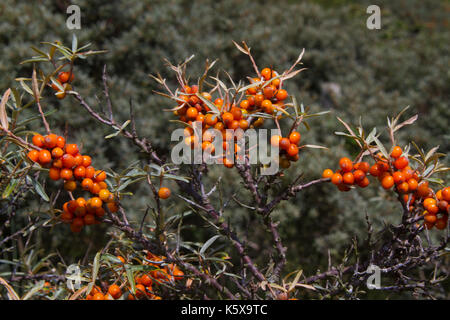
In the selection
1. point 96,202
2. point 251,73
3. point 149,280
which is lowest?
point 149,280

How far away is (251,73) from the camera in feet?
9.42

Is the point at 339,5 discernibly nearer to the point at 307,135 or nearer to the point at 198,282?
the point at 307,135

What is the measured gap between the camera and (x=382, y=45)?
3.78m

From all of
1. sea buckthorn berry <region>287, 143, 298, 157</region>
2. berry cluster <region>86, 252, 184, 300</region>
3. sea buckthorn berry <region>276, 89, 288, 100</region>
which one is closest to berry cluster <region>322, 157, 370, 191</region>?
sea buckthorn berry <region>287, 143, 298, 157</region>

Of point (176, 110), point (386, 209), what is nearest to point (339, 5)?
point (386, 209)

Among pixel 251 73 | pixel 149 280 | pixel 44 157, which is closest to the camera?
pixel 44 157

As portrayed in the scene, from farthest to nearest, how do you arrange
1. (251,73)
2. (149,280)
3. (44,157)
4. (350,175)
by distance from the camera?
(251,73), (149,280), (350,175), (44,157)

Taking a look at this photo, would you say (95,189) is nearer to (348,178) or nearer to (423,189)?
(348,178)

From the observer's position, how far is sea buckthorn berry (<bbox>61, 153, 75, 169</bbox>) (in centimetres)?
85

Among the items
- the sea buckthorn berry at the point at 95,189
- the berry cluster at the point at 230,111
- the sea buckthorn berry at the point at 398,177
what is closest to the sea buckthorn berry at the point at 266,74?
the berry cluster at the point at 230,111

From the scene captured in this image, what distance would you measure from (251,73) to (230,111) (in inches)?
78.2

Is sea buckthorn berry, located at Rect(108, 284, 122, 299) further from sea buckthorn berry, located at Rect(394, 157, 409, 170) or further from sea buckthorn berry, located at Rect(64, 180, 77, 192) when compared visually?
sea buckthorn berry, located at Rect(394, 157, 409, 170)

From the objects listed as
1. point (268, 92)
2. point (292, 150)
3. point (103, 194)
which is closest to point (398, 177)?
point (292, 150)

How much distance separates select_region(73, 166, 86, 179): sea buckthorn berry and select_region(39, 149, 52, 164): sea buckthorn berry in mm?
59
